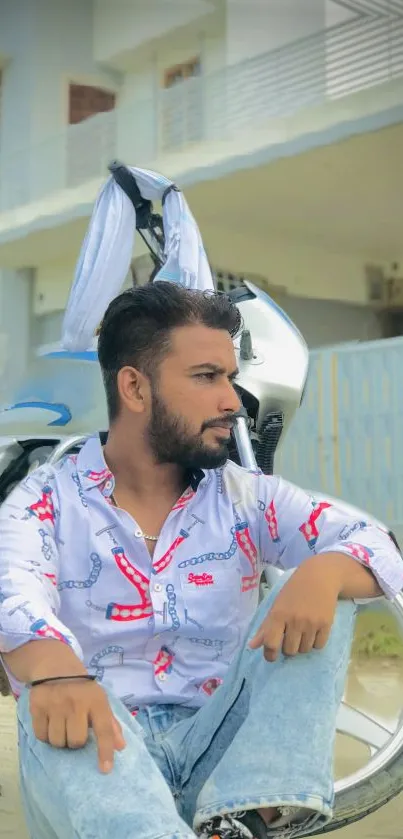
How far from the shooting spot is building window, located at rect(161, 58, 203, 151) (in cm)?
897

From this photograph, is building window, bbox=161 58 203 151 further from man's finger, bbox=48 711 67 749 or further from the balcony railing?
man's finger, bbox=48 711 67 749

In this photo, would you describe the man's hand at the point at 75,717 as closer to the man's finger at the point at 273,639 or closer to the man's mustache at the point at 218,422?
the man's finger at the point at 273,639

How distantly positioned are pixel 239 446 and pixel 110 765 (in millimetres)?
1113

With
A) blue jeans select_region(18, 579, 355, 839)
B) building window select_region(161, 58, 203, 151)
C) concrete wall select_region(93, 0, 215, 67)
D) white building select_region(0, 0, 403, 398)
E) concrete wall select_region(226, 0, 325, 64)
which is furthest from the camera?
concrete wall select_region(93, 0, 215, 67)

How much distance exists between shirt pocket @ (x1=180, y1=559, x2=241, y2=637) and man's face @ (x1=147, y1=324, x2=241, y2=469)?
0.48 feet

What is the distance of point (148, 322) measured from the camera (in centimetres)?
155

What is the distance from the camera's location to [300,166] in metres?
7.89

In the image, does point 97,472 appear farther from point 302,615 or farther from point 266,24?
point 266,24

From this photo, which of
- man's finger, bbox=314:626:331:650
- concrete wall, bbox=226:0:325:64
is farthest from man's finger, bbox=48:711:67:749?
concrete wall, bbox=226:0:325:64

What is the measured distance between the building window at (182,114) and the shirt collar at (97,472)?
24.6ft

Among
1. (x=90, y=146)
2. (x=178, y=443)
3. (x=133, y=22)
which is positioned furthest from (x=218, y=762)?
(x=133, y=22)

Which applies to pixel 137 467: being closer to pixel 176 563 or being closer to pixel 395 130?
pixel 176 563

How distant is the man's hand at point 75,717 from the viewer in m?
1.18

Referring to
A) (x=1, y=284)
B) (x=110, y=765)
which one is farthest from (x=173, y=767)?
(x=1, y=284)
